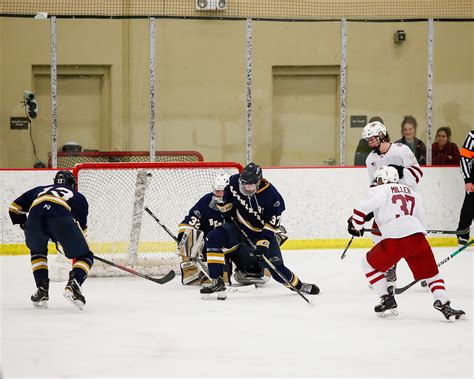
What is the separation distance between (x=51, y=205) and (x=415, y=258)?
1959mm

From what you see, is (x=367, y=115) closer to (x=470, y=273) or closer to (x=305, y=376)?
(x=470, y=273)

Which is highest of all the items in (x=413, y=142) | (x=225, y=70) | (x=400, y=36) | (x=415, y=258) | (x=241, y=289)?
(x=400, y=36)

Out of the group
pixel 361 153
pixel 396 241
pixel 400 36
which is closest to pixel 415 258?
pixel 396 241

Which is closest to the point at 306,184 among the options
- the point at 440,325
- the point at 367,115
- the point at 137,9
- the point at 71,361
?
the point at 367,115

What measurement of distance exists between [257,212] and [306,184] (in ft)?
8.97

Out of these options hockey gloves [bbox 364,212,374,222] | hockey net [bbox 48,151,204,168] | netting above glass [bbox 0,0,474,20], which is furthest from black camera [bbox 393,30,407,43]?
hockey gloves [bbox 364,212,374,222]

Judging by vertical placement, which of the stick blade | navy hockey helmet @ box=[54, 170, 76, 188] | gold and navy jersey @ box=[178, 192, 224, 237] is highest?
navy hockey helmet @ box=[54, 170, 76, 188]

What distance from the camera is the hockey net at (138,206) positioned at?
24.3ft

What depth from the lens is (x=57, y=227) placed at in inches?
228

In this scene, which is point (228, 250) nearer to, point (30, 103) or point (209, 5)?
point (30, 103)

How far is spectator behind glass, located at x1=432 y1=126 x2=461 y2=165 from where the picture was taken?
9492mm

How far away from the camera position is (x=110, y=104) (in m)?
10.3

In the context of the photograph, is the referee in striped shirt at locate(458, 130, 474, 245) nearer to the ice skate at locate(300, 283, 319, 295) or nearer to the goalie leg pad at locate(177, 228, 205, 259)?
the ice skate at locate(300, 283, 319, 295)

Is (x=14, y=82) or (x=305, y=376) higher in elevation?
(x=14, y=82)
